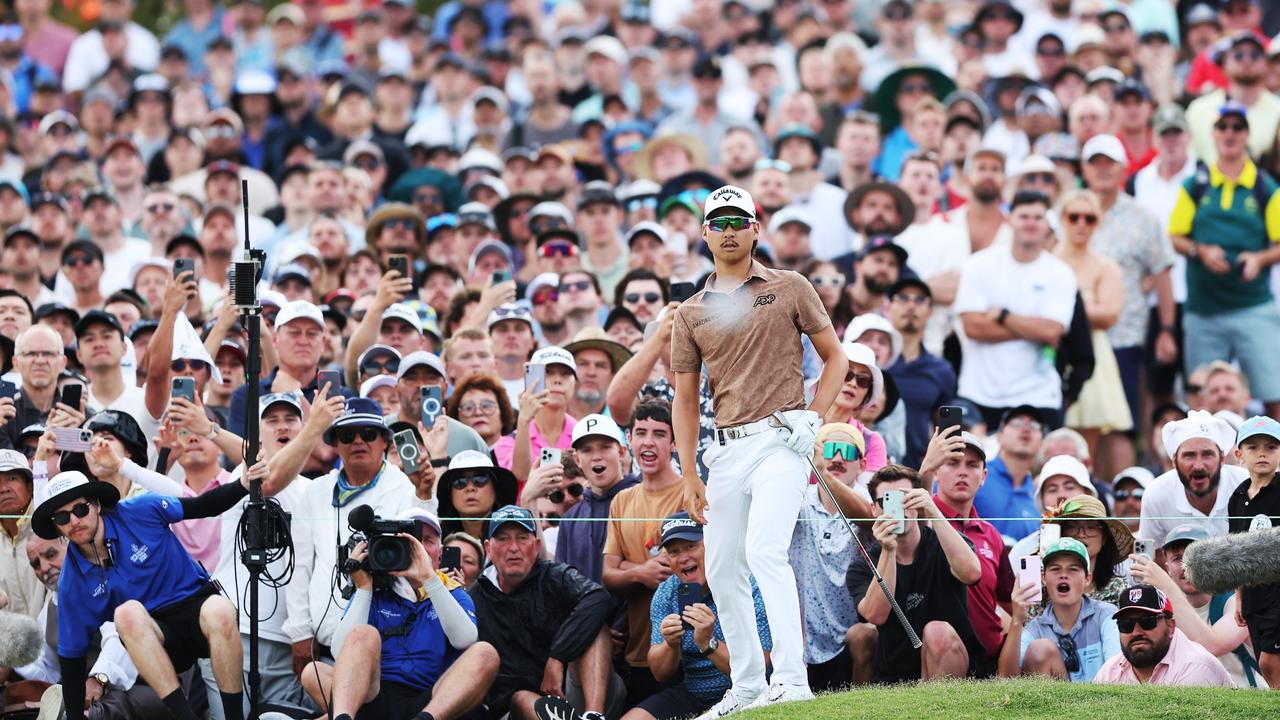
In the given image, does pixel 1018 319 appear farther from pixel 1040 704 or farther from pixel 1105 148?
pixel 1040 704

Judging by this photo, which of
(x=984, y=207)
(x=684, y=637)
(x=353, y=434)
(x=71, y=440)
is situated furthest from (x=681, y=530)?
(x=984, y=207)

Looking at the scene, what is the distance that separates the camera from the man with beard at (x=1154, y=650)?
42.4 feet

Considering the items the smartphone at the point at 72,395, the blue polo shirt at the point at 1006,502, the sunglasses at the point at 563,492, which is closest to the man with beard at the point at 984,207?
the blue polo shirt at the point at 1006,502

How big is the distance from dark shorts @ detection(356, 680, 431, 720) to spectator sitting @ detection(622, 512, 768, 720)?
1.28m

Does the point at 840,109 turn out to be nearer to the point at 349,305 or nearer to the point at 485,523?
the point at 349,305

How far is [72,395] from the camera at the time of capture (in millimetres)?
15086

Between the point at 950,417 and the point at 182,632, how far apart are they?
16.2ft

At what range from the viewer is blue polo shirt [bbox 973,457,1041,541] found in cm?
1537

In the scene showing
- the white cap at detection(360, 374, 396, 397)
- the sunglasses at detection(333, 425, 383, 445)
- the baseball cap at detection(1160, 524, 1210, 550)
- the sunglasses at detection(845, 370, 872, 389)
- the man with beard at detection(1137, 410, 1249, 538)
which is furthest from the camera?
the white cap at detection(360, 374, 396, 397)

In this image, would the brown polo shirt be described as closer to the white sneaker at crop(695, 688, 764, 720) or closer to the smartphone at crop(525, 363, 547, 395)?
the white sneaker at crop(695, 688, 764, 720)

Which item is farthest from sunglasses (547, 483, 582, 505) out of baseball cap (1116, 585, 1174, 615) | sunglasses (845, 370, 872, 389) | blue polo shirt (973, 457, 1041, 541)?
baseball cap (1116, 585, 1174, 615)

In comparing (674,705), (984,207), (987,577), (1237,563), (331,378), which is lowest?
(674,705)

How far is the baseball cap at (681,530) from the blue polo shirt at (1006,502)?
107 inches

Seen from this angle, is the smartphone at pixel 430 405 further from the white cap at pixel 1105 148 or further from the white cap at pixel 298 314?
the white cap at pixel 1105 148
